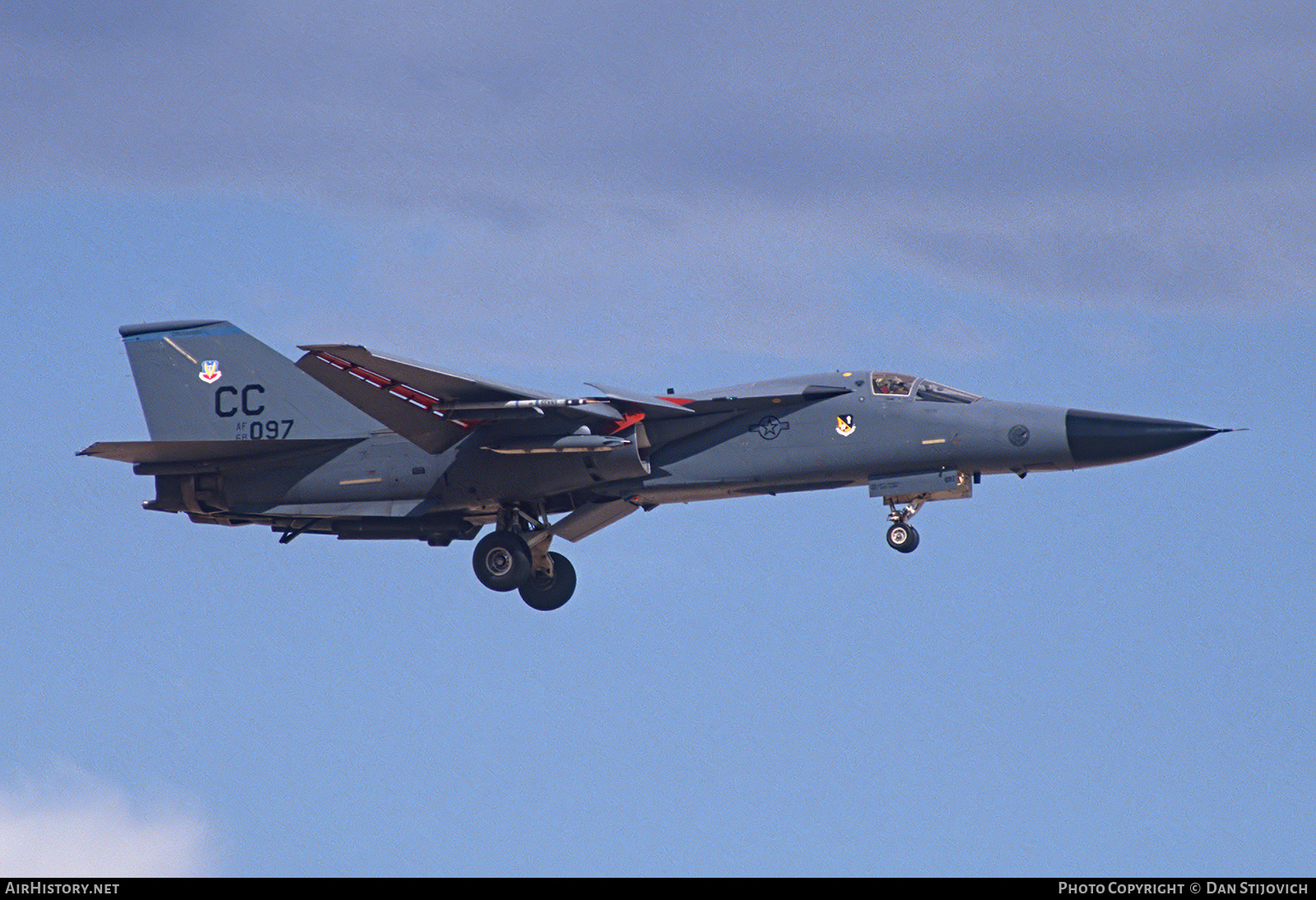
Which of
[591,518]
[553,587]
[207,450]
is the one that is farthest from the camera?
[553,587]

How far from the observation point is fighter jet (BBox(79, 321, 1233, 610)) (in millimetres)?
26844

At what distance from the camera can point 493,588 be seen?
29016 mm

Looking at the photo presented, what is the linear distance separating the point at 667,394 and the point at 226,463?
7.29 metres

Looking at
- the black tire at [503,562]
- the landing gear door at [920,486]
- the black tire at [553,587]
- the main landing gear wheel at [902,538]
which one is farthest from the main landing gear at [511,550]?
the main landing gear wheel at [902,538]

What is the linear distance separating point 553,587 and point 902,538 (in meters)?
6.62

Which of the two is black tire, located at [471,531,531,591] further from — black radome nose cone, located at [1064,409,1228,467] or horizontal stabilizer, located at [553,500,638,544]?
black radome nose cone, located at [1064,409,1228,467]

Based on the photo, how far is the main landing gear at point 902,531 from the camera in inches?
1061

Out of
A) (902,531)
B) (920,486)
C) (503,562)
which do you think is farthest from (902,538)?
(503,562)

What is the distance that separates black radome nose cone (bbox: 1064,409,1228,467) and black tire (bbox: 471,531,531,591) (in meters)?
8.78

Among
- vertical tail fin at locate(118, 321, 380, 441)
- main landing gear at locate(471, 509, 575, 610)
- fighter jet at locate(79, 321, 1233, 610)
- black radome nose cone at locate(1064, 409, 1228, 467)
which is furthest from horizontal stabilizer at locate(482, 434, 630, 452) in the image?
black radome nose cone at locate(1064, 409, 1228, 467)

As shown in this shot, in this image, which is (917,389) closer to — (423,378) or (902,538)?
(902,538)

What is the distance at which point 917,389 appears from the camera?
1078 inches
